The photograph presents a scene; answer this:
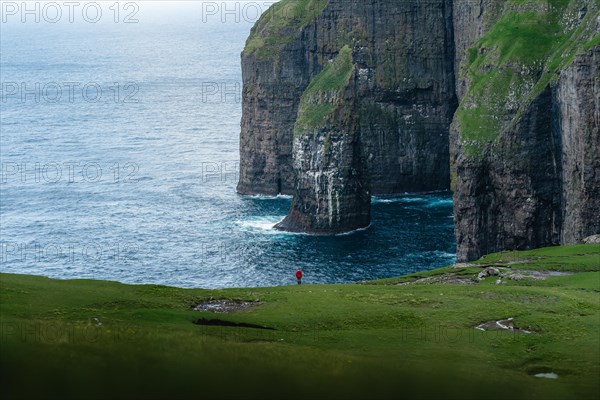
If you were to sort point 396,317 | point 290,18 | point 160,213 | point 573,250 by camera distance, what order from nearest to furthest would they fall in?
point 396,317 < point 573,250 < point 160,213 < point 290,18

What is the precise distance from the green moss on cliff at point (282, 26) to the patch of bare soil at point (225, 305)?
4680 inches

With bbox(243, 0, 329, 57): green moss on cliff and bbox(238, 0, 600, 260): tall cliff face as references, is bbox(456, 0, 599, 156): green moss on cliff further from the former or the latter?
bbox(243, 0, 329, 57): green moss on cliff

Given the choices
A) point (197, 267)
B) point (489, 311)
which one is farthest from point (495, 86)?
point (489, 311)

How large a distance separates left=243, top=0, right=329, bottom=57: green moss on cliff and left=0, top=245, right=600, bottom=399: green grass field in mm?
117202

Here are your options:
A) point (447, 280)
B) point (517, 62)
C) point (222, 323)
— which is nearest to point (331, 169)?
point (517, 62)

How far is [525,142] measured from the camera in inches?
5059

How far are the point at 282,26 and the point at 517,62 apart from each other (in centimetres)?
6275

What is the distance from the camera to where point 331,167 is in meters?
160

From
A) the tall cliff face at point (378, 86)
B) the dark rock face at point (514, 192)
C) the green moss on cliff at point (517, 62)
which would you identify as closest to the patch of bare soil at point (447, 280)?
the dark rock face at point (514, 192)

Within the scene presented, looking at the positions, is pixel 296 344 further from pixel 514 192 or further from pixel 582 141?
pixel 514 192

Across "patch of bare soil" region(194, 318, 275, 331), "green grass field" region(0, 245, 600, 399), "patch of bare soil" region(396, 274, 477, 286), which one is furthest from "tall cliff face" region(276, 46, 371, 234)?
"patch of bare soil" region(194, 318, 275, 331)

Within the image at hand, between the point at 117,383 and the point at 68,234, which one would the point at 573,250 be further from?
the point at 68,234

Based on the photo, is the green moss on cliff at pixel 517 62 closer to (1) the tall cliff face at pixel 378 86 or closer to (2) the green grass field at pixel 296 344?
(1) the tall cliff face at pixel 378 86

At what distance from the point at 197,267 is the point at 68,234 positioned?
2781cm
